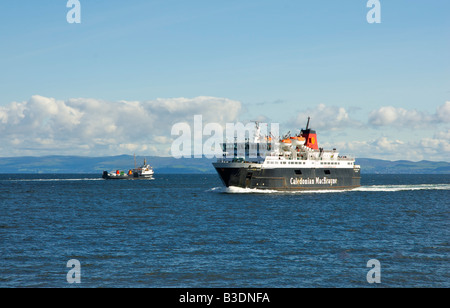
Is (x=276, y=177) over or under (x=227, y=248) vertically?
over

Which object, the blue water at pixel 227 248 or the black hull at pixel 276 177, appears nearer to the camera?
the blue water at pixel 227 248

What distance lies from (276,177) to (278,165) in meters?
2.28

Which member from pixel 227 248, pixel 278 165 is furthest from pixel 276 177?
pixel 227 248

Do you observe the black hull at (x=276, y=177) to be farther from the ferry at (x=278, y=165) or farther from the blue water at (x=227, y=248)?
the blue water at (x=227, y=248)

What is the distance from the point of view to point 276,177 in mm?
87125

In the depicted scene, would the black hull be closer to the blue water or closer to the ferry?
the ferry

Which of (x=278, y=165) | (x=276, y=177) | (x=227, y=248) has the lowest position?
(x=227, y=248)

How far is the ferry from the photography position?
8538 cm

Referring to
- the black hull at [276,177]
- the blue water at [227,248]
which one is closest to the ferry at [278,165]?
the black hull at [276,177]

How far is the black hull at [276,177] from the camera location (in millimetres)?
85125

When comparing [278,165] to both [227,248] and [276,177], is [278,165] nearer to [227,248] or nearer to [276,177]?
[276,177]
